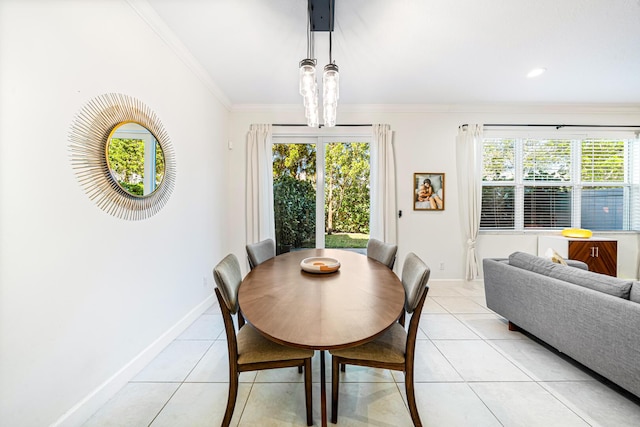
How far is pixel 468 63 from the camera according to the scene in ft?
8.23

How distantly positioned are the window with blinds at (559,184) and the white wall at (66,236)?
413cm

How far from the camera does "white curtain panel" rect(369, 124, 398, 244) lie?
3514mm

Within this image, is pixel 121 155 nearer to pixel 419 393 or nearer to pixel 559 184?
pixel 419 393

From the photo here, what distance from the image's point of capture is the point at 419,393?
5.05 feet

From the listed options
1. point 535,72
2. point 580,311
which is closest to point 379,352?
point 580,311

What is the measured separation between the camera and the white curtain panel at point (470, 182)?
11.6 ft

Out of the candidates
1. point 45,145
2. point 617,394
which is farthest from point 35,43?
point 617,394

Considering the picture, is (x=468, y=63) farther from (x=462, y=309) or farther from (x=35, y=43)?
(x=35, y=43)

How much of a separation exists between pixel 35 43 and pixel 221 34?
4.12 ft

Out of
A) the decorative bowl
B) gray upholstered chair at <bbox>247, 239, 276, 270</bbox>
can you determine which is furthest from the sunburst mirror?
the decorative bowl

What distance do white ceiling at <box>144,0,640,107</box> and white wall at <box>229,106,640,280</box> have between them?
1.10ft

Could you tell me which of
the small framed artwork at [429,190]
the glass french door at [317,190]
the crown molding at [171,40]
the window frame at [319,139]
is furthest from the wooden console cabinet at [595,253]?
the crown molding at [171,40]

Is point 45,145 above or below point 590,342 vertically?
above

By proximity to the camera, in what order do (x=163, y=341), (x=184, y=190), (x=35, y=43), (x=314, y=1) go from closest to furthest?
(x=35, y=43) < (x=314, y=1) < (x=163, y=341) < (x=184, y=190)
